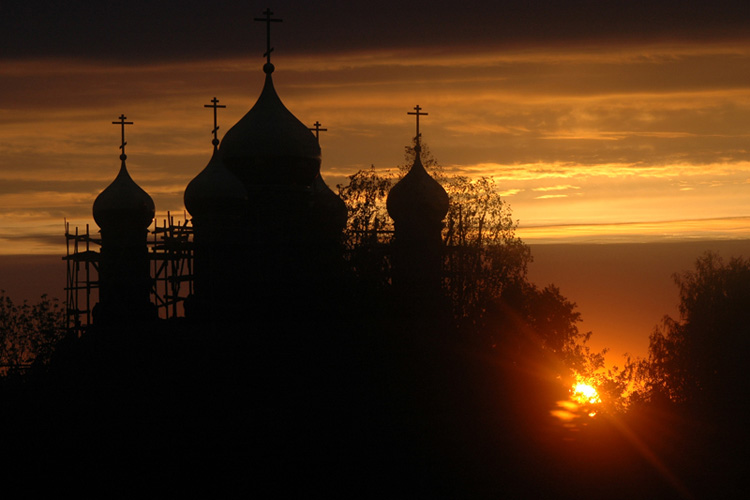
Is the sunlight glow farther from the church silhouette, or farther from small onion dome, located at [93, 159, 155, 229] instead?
small onion dome, located at [93, 159, 155, 229]

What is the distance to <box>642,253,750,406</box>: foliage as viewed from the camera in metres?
34.6

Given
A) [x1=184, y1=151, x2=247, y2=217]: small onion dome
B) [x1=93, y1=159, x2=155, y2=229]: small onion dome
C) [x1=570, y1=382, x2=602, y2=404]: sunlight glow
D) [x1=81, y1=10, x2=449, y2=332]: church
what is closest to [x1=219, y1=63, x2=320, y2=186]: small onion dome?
[x1=81, y1=10, x2=449, y2=332]: church

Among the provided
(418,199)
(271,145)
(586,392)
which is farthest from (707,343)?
(271,145)

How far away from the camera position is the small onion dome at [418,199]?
111 feet

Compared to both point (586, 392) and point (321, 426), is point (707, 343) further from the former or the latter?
point (321, 426)

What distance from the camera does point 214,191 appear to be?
30344 millimetres

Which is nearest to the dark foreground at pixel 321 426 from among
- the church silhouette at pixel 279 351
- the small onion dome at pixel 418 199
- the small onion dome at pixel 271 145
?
the church silhouette at pixel 279 351

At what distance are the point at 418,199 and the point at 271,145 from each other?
23.6 ft

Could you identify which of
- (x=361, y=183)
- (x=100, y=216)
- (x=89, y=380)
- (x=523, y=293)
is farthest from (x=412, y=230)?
(x=89, y=380)

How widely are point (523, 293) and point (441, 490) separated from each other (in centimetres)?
2224

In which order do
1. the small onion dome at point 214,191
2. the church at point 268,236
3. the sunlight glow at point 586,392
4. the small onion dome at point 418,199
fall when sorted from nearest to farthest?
the church at point 268,236, the small onion dome at point 214,191, the small onion dome at point 418,199, the sunlight glow at point 586,392

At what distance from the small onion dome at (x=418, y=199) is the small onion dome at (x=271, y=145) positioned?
19.2 feet

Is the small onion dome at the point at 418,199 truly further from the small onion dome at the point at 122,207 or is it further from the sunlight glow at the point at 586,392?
the small onion dome at the point at 122,207

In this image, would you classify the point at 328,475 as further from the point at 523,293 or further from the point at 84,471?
the point at 523,293
